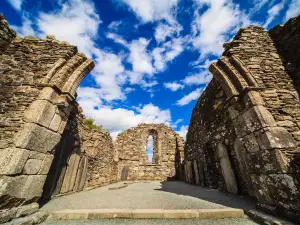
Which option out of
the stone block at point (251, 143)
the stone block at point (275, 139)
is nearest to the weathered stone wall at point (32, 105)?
the stone block at point (251, 143)

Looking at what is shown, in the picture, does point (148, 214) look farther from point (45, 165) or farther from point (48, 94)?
point (48, 94)

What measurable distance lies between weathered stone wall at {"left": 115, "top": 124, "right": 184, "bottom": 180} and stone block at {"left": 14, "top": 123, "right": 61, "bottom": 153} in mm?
10726

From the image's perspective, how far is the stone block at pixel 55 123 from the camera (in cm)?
336

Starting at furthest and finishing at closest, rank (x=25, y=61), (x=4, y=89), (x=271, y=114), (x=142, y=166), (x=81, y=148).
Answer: (x=142, y=166) → (x=81, y=148) → (x=25, y=61) → (x=4, y=89) → (x=271, y=114)

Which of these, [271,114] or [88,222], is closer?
[88,222]

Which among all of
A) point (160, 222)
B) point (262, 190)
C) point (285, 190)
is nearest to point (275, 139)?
point (285, 190)

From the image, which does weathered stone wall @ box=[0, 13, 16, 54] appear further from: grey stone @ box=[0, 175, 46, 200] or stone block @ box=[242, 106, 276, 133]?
stone block @ box=[242, 106, 276, 133]

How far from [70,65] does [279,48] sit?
6138 millimetres

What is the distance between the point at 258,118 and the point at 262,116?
9 centimetres

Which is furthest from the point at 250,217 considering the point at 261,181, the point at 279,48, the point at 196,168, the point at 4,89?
the point at 4,89

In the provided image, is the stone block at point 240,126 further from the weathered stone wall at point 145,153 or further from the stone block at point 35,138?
the weathered stone wall at point 145,153

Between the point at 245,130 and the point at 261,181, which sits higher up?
the point at 245,130

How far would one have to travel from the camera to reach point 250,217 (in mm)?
2523

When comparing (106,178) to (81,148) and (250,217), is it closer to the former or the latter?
(81,148)
